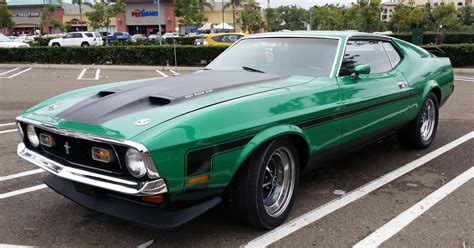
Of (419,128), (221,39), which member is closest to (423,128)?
(419,128)

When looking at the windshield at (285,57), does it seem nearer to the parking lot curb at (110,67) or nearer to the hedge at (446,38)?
the parking lot curb at (110,67)

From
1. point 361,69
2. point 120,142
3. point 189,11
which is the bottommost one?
point 120,142

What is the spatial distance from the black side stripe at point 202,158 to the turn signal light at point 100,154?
0.51 meters

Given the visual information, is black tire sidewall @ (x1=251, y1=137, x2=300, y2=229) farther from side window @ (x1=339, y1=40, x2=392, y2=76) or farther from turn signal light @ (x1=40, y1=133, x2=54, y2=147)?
turn signal light @ (x1=40, y1=133, x2=54, y2=147)

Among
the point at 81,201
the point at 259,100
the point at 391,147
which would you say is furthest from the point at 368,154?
the point at 81,201

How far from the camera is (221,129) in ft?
9.29

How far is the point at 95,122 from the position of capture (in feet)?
9.37

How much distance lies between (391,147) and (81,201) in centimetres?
402

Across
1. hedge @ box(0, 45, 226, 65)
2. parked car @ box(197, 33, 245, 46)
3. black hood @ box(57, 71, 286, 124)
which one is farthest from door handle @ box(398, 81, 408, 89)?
parked car @ box(197, 33, 245, 46)

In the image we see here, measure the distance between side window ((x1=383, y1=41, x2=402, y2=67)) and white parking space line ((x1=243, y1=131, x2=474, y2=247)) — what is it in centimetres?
114

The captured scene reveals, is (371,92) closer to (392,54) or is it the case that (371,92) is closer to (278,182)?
(392,54)

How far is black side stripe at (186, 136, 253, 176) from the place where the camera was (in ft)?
8.78

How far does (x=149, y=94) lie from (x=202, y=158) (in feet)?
2.75

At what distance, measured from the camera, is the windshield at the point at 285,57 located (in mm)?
4062
